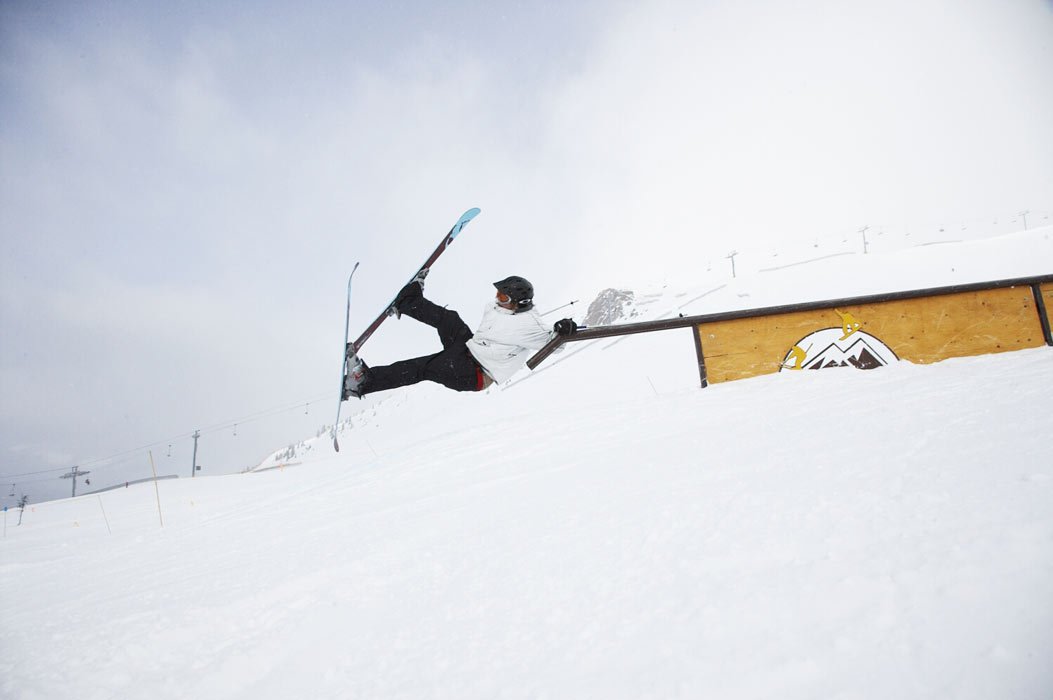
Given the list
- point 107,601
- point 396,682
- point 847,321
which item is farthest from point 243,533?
point 847,321

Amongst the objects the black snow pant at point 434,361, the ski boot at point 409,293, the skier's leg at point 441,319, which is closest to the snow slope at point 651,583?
the black snow pant at point 434,361

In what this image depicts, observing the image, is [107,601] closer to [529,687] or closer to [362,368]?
[529,687]

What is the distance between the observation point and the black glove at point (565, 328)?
4746 mm

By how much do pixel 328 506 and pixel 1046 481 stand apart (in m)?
4.12

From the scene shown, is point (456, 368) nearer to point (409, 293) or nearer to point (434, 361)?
point (434, 361)

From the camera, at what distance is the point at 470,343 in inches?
185

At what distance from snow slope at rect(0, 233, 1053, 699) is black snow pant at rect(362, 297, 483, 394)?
1.70 m

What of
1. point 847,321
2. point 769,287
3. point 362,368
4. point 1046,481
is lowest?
point 1046,481

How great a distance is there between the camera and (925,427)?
7.61 feet

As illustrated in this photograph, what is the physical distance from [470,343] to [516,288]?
0.75 metres

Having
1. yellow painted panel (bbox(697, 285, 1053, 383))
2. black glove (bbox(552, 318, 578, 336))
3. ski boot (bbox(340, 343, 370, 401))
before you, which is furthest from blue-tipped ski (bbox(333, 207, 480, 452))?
yellow painted panel (bbox(697, 285, 1053, 383))

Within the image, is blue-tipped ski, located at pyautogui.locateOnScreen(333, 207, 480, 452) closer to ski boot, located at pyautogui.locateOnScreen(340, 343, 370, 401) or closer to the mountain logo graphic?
ski boot, located at pyautogui.locateOnScreen(340, 343, 370, 401)

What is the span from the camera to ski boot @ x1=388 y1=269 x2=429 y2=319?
4.94 meters

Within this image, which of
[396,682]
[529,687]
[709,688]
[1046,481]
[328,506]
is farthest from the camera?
[328,506]
